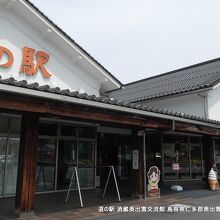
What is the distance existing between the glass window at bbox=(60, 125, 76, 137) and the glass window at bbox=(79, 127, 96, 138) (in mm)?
355

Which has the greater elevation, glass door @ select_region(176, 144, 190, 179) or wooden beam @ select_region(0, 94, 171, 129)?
wooden beam @ select_region(0, 94, 171, 129)

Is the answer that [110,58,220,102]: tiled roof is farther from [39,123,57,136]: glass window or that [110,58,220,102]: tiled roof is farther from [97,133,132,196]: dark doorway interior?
[39,123,57,136]: glass window

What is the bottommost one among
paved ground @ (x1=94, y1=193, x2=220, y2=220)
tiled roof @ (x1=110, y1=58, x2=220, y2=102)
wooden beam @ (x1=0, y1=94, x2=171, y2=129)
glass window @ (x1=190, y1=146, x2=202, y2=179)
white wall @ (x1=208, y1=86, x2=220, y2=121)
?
paved ground @ (x1=94, y1=193, x2=220, y2=220)

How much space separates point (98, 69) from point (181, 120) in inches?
174

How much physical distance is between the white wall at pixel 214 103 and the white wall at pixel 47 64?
594 centimetres

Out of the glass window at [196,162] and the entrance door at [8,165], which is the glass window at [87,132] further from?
the glass window at [196,162]

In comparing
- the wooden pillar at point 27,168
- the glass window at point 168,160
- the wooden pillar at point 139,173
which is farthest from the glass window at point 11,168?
the glass window at point 168,160

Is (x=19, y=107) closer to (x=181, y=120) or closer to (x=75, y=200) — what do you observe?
(x=75, y=200)

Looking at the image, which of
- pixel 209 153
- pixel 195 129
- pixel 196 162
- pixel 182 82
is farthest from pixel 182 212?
pixel 182 82

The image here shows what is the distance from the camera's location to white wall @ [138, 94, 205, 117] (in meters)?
14.8

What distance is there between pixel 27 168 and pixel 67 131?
16.1ft

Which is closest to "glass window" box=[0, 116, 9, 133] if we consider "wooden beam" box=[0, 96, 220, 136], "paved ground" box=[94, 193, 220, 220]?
"wooden beam" box=[0, 96, 220, 136]

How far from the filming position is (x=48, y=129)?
11305 millimetres

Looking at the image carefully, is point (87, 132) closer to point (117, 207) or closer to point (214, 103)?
point (117, 207)
